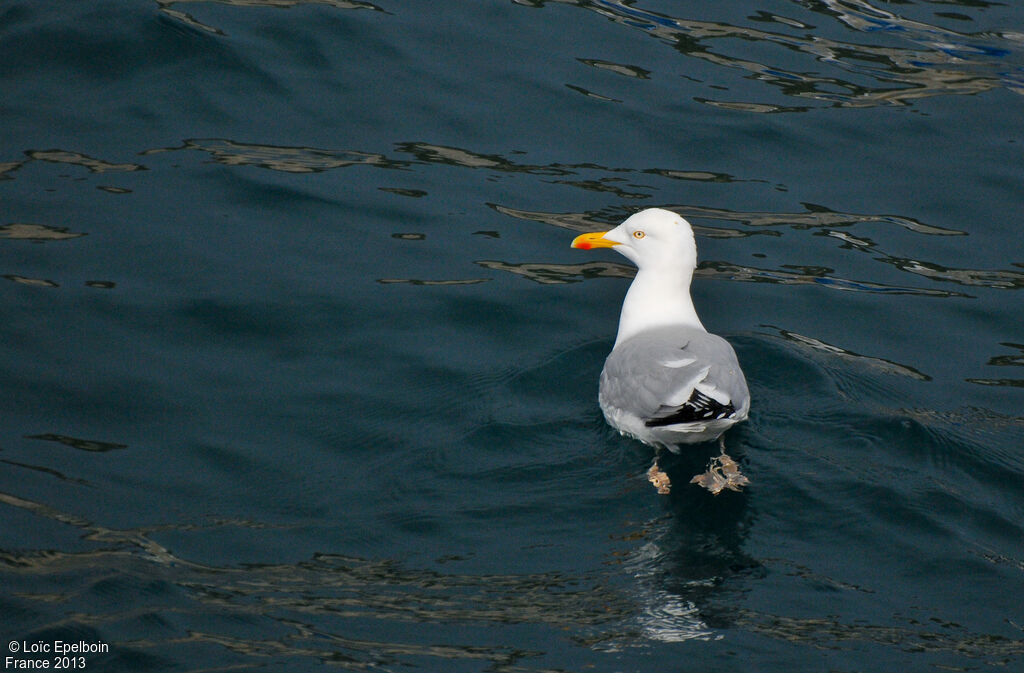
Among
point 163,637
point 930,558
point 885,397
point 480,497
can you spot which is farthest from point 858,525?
point 163,637

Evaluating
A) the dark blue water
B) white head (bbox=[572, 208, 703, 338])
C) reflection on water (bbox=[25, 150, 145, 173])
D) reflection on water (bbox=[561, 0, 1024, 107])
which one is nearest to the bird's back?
the dark blue water

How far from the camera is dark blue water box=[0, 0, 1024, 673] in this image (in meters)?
4.81

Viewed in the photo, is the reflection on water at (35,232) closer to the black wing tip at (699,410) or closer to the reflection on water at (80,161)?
the reflection on water at (80,161)

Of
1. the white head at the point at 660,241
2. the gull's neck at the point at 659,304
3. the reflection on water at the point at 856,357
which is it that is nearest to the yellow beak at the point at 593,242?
the white head at the point at 660,241

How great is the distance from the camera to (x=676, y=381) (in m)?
5.81

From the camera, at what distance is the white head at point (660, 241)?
6.91 m

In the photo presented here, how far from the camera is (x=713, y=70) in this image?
10.4 metres

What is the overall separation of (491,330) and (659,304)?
3.64ft

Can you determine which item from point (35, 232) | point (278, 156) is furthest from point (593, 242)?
point (35, 232)

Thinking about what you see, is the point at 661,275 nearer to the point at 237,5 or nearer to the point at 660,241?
the point at 660,241

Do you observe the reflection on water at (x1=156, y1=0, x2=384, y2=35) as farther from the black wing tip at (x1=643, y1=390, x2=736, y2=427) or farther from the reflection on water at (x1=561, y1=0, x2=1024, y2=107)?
the black wing tip at (x1=643, y1=390, x2=736, y2=427)

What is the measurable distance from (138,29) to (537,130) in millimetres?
3516

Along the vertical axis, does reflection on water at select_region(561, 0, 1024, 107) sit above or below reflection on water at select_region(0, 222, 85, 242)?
above

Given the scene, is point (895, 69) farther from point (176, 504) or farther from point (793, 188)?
point (176, 504)
